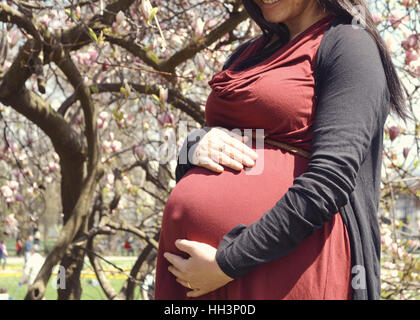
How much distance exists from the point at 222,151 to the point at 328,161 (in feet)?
0.88

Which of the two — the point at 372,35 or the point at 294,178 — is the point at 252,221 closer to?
the point at 294,178

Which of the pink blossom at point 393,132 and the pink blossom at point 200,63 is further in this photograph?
the pink blossom at point 393,132

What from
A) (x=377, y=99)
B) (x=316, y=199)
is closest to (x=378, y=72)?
(x=377, y=99)

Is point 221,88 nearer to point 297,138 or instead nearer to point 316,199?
point 297,138

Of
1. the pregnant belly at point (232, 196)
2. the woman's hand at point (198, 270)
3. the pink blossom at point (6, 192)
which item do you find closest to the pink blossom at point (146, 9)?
the pregnant belly at point (232, 196)

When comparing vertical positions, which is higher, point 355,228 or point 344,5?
point 344,5

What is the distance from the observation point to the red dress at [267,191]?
47.3 inches

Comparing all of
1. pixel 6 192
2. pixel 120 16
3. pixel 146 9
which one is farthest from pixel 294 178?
pixel 6 192

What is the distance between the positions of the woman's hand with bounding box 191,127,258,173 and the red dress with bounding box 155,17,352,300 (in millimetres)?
19

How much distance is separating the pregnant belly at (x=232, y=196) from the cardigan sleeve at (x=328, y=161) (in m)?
0.05

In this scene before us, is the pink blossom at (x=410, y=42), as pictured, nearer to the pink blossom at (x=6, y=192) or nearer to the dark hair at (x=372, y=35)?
the dark hair at (x=372, y=35)

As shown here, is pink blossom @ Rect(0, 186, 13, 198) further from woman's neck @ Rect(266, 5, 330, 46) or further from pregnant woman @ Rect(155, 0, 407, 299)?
woman's neck @ Rect(266, 5, 330, 46)

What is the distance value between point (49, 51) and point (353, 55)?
83.5 inches

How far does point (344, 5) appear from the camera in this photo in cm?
132
